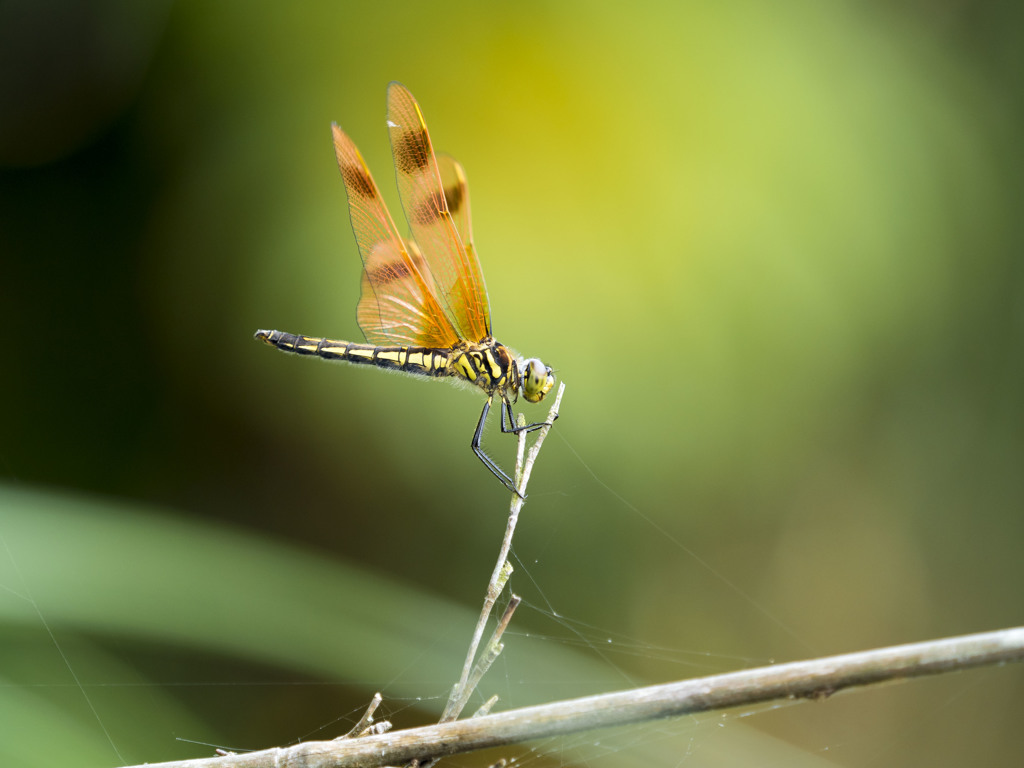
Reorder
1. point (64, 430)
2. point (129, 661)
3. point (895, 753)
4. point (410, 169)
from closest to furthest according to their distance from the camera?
point (410, 169) < point (129, 661) < point (64, 430) < point (895, 753)

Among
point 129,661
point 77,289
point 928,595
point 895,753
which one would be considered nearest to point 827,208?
→ point 928,595

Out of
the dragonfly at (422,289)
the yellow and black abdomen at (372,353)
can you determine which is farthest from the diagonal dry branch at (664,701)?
the yellow and black abdomen at (372,353)

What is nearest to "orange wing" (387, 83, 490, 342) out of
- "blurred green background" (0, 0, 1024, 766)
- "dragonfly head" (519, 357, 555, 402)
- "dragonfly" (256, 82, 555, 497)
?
"dragonfly" (256, 82, 555, 497)

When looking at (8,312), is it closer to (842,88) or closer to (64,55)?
(64,55)

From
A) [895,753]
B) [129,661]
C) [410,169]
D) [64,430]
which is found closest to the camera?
[410,169]

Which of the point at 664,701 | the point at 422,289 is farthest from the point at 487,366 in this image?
the point at 664,701

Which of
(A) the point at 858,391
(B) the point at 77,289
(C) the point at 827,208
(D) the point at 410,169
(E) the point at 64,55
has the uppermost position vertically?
(E) the point at 64,55

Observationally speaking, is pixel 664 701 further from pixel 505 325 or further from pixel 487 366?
pixel 505 325

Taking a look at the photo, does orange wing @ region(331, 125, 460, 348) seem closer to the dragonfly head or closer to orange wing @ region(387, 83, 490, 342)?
orange wing @ region(387, 83, 490, 342)
